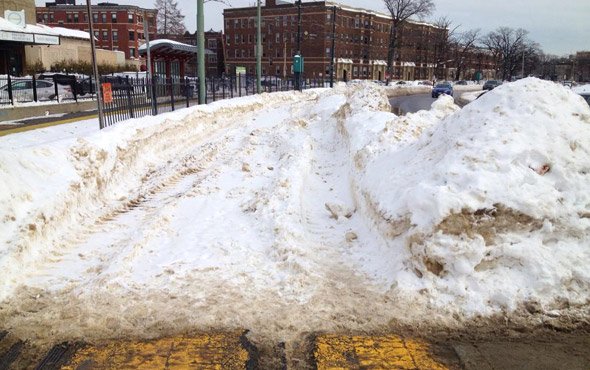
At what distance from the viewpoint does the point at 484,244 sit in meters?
4.95

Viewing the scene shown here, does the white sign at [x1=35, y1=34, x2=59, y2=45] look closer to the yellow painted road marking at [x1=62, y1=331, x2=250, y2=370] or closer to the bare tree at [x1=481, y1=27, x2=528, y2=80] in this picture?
the yellow painted road marking at [x1=62, y1=331, x2=250, y2=370]

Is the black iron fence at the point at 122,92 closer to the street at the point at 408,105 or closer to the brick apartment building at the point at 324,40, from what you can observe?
the street at the point at 408,105

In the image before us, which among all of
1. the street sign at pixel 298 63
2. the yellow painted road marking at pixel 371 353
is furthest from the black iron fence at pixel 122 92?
the yellow painted road marking at pixel 371 353

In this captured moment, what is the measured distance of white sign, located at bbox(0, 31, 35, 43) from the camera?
87.3 feet

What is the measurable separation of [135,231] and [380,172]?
3.67 metres

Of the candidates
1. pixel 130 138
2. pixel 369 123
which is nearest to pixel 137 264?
pixel 130 138

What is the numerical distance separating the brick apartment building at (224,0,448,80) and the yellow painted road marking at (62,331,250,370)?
92.2 meters

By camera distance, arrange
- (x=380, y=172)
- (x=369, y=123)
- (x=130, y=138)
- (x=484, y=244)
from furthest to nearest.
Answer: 1. (x=369, y=123)
2. (x=130, y=138)
3. (x=380, y=172)
4. (x=484, y=244)

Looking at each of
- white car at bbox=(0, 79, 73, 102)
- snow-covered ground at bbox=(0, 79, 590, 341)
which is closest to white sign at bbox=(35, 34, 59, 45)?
white car at bbox=(0, 79, 73, 102)

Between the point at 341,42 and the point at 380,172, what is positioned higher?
the point at 341,42

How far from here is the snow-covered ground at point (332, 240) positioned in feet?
14.9

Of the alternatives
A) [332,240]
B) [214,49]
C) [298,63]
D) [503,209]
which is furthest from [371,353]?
[214,49]

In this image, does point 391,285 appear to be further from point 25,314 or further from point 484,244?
point 25,314

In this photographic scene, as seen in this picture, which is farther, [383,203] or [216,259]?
[383,203]
